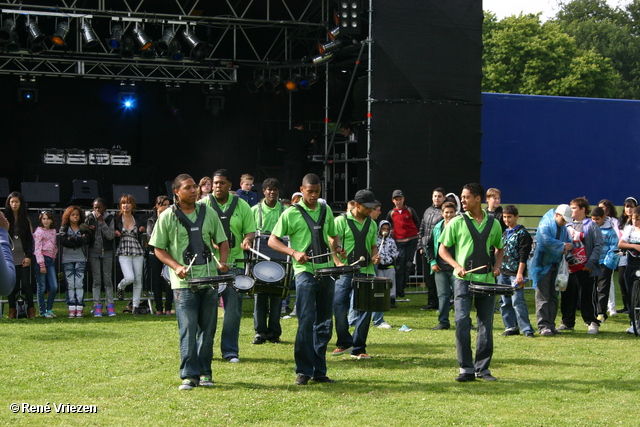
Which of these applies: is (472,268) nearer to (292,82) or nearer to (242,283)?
(242,283)

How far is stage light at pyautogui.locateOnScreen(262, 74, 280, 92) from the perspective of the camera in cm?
2051

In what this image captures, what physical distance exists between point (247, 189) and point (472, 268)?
5325 millimetres

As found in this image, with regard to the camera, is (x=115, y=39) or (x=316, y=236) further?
(x=115, y=39)

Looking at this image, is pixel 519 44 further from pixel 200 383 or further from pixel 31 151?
pixel 200 383

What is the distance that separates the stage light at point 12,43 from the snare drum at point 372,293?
11822 millimetres

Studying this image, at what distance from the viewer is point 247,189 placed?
41.4 ft

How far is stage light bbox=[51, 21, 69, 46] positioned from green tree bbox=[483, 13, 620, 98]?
36276mm

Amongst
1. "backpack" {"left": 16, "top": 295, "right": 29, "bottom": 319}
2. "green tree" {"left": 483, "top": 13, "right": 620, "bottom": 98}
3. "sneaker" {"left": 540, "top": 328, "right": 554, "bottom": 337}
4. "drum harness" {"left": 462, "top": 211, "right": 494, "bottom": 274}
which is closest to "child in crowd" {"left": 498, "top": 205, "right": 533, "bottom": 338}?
"sneaker" {"left": 540, "top": 328, "right": 554, "bottom": 337}

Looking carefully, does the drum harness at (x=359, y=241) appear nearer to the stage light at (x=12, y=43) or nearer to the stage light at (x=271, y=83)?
the stage light at (x=12, y=43)

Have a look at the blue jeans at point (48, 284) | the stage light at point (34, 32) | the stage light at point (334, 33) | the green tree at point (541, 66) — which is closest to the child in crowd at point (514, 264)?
the blue jeans at point (48, 284)

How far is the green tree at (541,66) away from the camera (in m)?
49.9

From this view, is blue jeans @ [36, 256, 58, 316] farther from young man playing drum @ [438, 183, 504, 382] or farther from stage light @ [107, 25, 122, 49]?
young man playing drum @ [438, 183, 504, 382]

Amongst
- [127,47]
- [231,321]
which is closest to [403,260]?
[231,321]

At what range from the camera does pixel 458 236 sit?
815 cm
